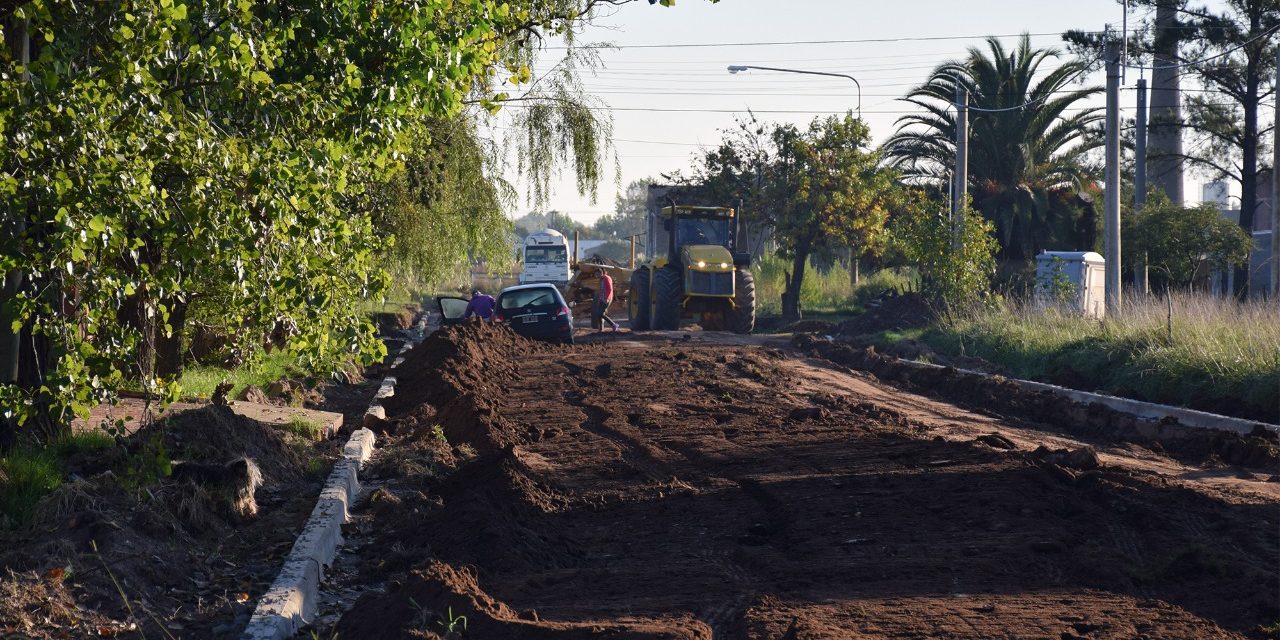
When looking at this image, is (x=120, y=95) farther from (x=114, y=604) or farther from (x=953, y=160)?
(x=953, y=160)

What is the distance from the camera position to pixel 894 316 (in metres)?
32.8

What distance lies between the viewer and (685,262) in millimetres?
30406

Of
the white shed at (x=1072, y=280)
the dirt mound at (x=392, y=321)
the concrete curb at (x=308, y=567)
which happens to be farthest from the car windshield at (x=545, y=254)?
the concrete curb at (x=308, y=567)

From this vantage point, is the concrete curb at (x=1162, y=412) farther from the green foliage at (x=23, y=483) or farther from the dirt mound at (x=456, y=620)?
the green foliage at (x=23, y=483)

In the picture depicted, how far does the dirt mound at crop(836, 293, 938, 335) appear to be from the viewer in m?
32.0

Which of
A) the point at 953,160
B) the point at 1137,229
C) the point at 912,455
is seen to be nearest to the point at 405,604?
the point at 912,455

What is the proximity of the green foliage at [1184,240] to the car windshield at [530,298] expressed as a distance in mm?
15869

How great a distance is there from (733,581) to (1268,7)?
3911cm

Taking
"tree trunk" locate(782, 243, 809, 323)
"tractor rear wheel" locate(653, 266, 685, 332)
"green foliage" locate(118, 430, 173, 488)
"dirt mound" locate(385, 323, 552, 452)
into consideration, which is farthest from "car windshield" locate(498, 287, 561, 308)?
Answer: "green foliage" locate(118, 430, 173, 488)

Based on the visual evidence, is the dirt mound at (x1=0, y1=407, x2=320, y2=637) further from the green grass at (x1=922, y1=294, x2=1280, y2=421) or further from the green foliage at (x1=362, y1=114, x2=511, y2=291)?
the green grass at (x1=922, y1=294, x2=1280, y2=421)

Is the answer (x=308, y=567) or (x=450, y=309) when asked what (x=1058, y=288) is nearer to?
(x=450, y=309)

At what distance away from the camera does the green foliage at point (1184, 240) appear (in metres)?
32.7

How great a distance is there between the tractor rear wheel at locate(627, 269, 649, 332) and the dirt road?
18.8 m

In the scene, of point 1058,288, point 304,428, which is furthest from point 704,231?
point 304,428
